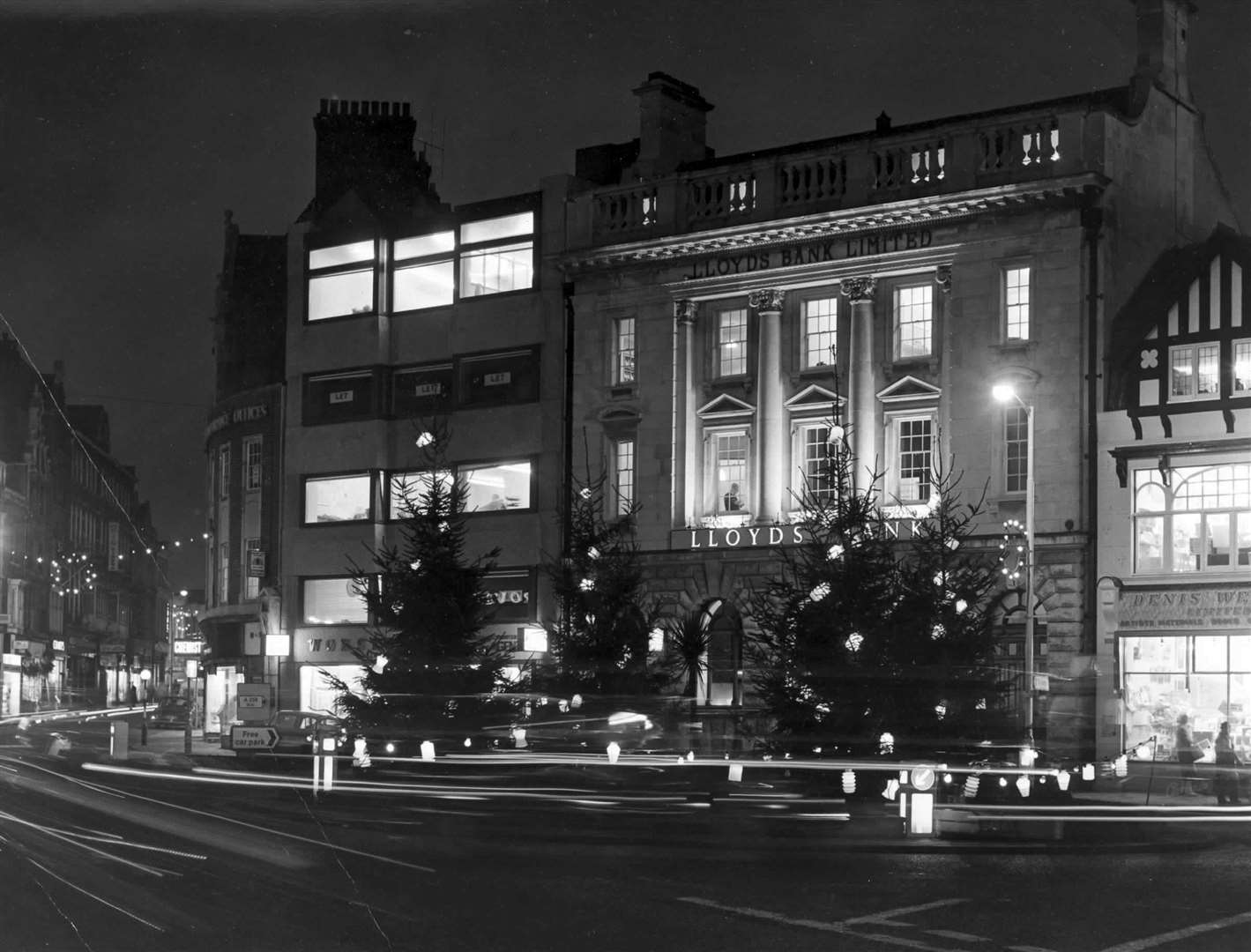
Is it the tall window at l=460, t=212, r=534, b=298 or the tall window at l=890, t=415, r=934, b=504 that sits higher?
the tall window at l=460, t=212, r=534, b=298

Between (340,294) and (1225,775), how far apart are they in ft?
113

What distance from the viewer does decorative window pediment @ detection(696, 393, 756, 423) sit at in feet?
160

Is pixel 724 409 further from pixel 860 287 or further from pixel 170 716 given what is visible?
pixel 170 716

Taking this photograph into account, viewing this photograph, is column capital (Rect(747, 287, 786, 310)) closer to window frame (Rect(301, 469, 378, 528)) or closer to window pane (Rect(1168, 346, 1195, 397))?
window pane (Rect(1168, 346, 1195, 397))

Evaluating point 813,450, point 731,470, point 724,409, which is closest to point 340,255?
point 724,409

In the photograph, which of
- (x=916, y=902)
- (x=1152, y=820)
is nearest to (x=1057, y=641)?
(x=1152, y=820)

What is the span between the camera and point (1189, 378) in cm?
4184

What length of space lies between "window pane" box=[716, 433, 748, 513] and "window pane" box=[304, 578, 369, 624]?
549 inches

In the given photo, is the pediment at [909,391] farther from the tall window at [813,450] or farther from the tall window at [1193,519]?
the tall window at [1193,519]

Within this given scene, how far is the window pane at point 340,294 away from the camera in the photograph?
58.0 meters

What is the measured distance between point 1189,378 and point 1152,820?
54.0 feet

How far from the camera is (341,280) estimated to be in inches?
2311

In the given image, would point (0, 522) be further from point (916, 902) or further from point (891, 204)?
point (916, 902)

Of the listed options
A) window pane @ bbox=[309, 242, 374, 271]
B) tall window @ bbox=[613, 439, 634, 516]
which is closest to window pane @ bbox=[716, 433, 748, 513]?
tall window @ bbox=[613, 439, 634, 516]
